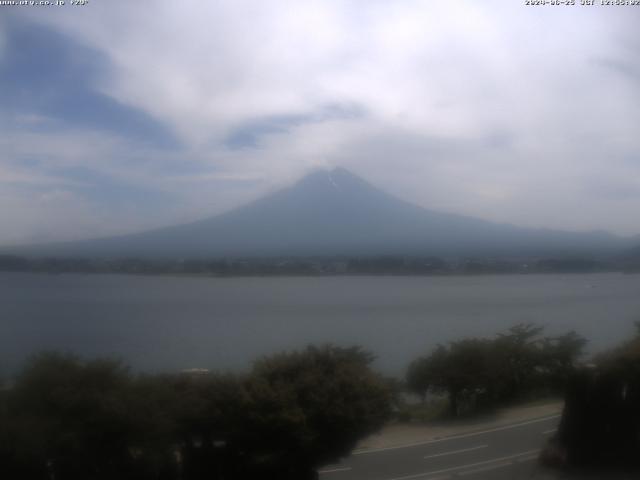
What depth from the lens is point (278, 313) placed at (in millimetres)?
7273

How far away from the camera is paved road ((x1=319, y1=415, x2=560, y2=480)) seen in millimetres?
5941

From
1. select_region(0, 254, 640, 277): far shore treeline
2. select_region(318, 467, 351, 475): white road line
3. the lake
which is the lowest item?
select_region(318, 467, 351, 475): white road line

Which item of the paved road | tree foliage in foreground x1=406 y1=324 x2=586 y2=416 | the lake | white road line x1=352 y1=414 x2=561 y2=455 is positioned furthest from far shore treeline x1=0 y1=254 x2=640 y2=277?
the paved road

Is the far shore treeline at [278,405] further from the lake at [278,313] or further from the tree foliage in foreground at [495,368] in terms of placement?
the lake at [278,313]

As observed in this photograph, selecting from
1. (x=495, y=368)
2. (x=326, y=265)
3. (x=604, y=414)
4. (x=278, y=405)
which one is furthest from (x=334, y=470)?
(x=604, y=414)

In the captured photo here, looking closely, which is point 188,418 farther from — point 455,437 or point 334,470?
point 455,437

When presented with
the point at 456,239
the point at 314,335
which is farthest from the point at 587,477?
the point at 456,239

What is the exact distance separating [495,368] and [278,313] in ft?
7.94

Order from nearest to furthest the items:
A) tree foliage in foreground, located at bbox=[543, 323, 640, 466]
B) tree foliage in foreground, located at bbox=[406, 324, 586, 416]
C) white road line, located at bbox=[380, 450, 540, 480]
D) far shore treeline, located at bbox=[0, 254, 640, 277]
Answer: white road line, located at bbox=[380, 450, 540, 480] < tree foliage in foreground, located at bbox=[543, 323, 640, 466] < tree foliage in foreground, located at bbox=[406, 324, 586, 416] < far shore treeline, located at bbox=[0, 254, 640, 277]

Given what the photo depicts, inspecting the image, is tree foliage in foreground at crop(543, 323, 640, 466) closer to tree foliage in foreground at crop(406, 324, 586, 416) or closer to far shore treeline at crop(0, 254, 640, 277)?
tree foliage in foreground at crop(406, 324, 586, 416)

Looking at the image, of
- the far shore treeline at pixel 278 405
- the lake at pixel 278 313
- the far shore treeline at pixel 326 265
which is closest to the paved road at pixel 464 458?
the far shore treeline at pixel 278 405

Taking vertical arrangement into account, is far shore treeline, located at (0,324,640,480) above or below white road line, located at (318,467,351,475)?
above

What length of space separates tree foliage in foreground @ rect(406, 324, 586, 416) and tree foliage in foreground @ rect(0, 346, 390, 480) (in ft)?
2.30

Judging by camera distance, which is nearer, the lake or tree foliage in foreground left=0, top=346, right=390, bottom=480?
tree foliage in foreground left=0, top=346, right=390, bottom=480
